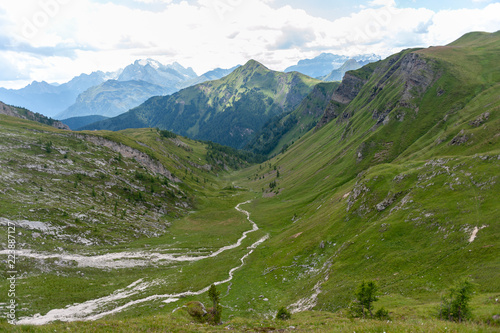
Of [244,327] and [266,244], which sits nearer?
[244,327]

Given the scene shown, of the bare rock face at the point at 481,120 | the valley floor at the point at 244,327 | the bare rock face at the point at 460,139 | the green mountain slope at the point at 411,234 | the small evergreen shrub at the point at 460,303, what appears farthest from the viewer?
the bare rock face at the point at 481,120

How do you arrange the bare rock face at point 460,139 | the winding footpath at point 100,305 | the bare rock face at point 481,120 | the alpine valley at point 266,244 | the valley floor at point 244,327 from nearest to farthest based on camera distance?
the valley floor at point 244,327
the alpine valley at point 266,244
the winding footpath at point 100,305
the bare rock face at point 460,139
the bare rock face at point 481,120

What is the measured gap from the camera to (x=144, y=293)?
67.6 m

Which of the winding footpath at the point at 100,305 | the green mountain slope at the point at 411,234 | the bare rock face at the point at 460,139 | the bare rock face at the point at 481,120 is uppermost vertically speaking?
the bare rock face at the point at 481,120

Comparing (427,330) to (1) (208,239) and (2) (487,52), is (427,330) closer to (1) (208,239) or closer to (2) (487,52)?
(1) (208,239)

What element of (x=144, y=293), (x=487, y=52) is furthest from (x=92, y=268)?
(x=487, y=52)

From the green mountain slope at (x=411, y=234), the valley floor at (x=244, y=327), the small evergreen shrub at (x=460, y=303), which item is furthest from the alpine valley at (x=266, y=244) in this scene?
the small evergreen shrub at (x=460, y=303)

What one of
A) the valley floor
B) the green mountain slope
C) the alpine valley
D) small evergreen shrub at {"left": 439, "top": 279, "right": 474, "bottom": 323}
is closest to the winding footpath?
the alpine valley

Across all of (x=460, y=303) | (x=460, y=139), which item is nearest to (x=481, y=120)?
(x=460, y=139)

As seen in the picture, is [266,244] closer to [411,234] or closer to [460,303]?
[411,234]

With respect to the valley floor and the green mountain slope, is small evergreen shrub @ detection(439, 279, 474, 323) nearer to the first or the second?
the green mountain slope

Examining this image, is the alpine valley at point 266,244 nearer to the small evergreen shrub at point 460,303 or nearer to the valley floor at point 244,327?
the valley floor at point 244,327

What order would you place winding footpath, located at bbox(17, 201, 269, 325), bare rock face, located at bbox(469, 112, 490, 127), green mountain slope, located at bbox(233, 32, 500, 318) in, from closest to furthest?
green mountain slope, located at bbox(233, 32, 500, 318), winding footpath, located at bbox(17, 201, 269, 325), bare rock face, located at bbox(469, 112, 490, 127)

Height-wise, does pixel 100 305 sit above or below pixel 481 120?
below
